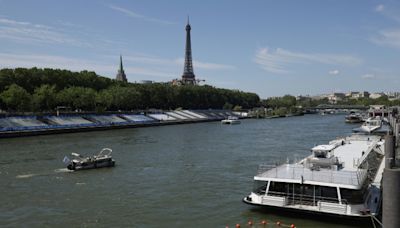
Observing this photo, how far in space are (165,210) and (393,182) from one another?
1139 centimetres

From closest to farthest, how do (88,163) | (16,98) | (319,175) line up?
(319,175) → (88,163) → (16,98)

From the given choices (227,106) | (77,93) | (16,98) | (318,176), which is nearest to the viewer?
(318,176)

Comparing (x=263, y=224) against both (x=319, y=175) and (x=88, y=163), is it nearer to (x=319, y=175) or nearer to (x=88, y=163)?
(x=319, y=175)

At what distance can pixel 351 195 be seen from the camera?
16.8m

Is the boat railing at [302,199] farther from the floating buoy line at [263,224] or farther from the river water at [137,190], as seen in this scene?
the floating buoy line at [263,224]

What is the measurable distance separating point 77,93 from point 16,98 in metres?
16.3

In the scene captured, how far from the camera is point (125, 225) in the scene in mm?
17203

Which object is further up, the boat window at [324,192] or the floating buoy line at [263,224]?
the boat window at [324,192]

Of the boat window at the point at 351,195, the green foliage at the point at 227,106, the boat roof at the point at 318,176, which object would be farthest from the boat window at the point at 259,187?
the green foliage at the point at 227,106

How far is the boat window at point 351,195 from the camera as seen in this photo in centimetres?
1675

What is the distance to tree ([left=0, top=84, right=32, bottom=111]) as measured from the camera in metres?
70.1

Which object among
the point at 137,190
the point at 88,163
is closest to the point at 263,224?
the point at 137,190

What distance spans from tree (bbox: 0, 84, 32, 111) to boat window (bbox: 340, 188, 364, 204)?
2503 inches

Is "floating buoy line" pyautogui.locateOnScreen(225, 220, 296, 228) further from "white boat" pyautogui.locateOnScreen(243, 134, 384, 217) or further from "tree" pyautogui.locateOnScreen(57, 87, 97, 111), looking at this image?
"tree" pyautogui.locateOnScreen(57, 87, 97, 111)
